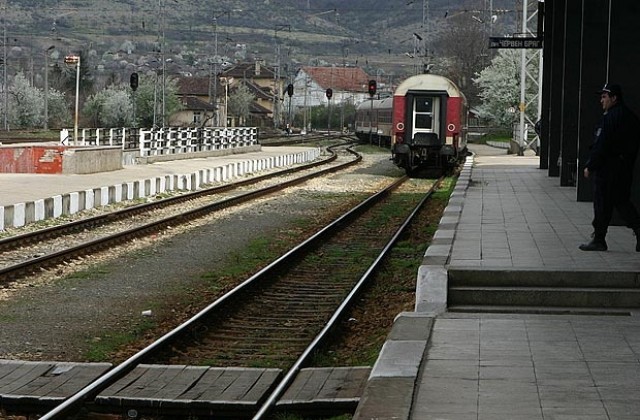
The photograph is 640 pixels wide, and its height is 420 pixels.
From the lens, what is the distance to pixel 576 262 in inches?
490

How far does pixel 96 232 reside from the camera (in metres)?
19.5

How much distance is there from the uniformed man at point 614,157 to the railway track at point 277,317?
108 inches

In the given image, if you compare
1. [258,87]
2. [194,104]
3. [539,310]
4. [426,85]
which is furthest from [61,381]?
[258,87]

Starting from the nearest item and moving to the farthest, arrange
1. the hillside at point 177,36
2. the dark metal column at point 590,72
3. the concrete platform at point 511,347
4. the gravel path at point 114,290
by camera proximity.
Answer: the concrete platform at point 511,347 < the gravel path at point 114,290 < the dark metal column at point 590,72 < the hillside at point 177,36

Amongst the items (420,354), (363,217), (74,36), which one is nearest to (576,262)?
(420,354)

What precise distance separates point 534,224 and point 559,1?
49.8ft

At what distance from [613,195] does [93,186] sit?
1734cm

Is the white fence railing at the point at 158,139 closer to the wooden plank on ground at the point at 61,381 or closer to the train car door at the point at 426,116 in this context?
the train car door at the point at 426,116

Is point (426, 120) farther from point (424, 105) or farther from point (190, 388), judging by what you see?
point (190, 388)

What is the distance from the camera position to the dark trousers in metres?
13.1

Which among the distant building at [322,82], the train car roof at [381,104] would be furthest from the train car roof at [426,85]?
the distant building at [322,82]

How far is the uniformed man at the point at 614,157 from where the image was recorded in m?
13.0

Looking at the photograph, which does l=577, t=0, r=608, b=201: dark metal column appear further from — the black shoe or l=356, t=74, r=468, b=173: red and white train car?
l=356, t=74, r=468, b=173: red and white train car

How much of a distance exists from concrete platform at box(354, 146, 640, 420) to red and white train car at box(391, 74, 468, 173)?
21857 millimetres
